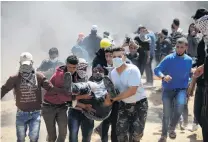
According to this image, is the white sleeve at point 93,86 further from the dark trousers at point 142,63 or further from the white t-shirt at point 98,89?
the dark trousers at point 142,63

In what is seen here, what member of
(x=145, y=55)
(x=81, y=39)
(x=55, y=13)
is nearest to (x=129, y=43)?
(x=145, y=55)

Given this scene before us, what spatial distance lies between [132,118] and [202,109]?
1006 mm

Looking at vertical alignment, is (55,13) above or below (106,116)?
above

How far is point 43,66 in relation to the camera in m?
8.67

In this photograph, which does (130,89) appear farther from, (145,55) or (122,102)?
(145,55)

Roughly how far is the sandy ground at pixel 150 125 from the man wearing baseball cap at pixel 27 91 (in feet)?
5.10

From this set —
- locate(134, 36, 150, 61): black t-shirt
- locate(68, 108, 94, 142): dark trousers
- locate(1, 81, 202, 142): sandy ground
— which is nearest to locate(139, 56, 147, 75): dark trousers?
locate(134, 36, 150, 61): black t-shirt

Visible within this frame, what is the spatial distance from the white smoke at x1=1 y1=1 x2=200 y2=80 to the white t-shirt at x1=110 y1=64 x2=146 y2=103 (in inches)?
449

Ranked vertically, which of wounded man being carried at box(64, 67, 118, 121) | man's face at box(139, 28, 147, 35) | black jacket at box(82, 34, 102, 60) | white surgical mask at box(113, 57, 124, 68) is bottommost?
wounded man being carried at box(64, 67, 118, 121)

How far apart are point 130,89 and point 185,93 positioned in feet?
5.91

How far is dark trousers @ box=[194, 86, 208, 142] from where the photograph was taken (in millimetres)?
5136

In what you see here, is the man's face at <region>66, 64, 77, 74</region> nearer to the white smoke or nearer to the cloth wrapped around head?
the cloth wrapped around head

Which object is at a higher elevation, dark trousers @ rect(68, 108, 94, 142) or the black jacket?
the black jacket

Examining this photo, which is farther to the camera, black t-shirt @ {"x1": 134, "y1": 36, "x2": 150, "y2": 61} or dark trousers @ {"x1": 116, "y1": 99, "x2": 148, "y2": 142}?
black t-shirt @ {"x1": 134, "y1": 36, "x2": 150, "y2": 61}
